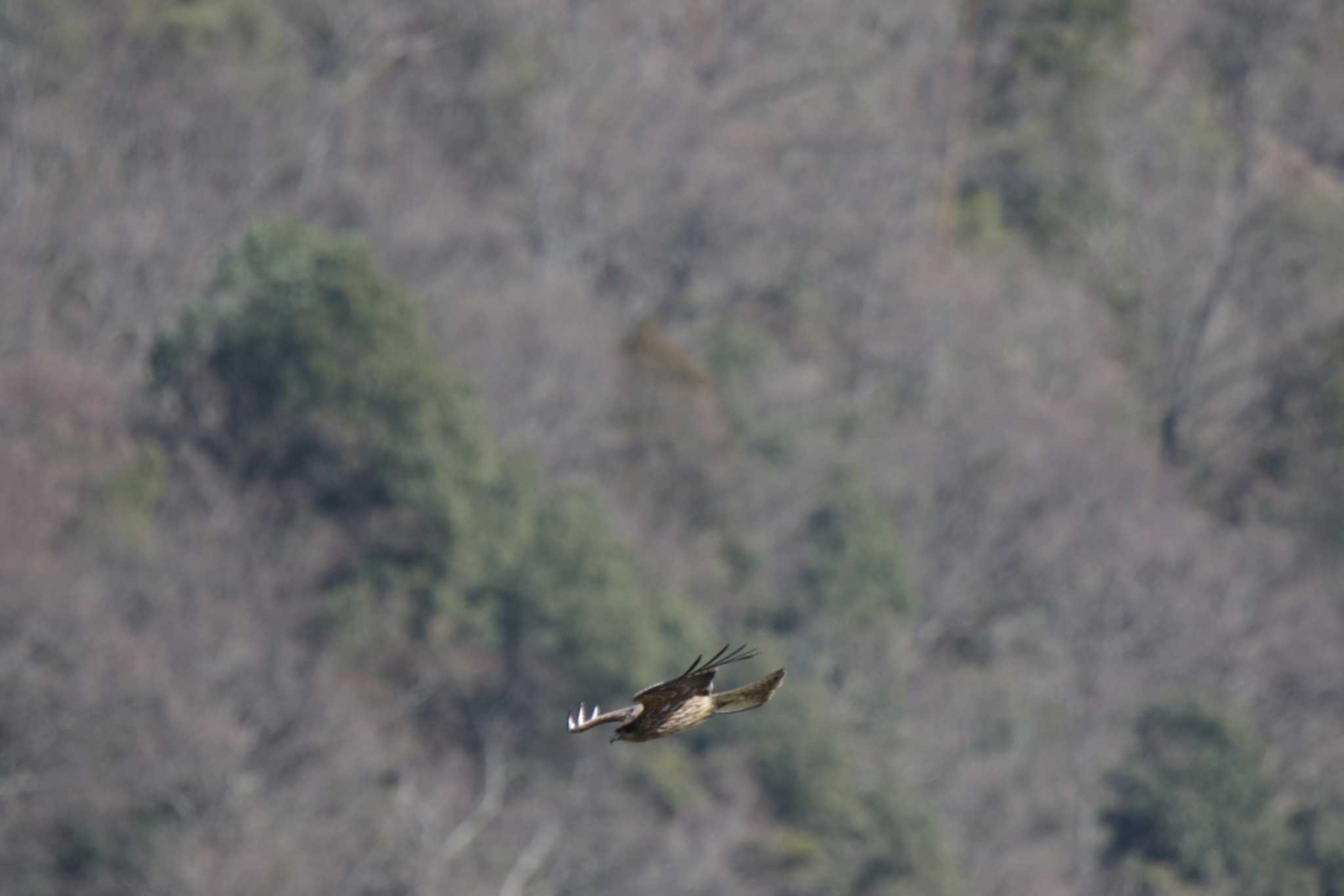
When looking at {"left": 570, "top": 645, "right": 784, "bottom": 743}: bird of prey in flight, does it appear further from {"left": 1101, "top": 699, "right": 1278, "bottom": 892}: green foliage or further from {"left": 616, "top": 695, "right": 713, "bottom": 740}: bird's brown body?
{"left": 1101, "top": 699, "right": 1278, "bottom": 892}: green foliage

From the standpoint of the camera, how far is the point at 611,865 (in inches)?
1226

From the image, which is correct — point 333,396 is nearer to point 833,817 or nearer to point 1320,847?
point 833,817

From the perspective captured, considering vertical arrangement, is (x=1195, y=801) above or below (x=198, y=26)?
below

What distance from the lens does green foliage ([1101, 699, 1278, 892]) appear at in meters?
36.0

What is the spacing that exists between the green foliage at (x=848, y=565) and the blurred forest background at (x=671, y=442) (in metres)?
0.08

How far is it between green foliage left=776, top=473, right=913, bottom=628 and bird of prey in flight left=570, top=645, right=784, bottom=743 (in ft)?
107

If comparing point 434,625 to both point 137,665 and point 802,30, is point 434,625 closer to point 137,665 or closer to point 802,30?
point 137,665

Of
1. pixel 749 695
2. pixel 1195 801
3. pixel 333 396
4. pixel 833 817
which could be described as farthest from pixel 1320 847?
pixel 749 695

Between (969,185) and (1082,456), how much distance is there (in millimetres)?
10423

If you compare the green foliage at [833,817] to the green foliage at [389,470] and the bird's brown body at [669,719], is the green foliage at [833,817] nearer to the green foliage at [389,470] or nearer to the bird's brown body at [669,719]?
the green foliage at [389,470]

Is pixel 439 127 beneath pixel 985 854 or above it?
above

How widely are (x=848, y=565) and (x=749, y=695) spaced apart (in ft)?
109

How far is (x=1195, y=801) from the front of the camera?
36.8 metres

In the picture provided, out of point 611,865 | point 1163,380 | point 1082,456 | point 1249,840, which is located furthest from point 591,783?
point 1163,380
